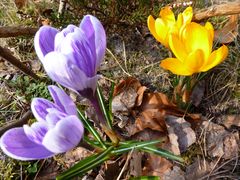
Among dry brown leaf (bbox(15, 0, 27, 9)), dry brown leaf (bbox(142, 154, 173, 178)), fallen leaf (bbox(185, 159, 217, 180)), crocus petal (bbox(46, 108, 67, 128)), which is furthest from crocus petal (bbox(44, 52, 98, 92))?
dry brown leaf (bbox(15, 0, 27, 9))

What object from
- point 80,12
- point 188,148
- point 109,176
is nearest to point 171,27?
point 188,148

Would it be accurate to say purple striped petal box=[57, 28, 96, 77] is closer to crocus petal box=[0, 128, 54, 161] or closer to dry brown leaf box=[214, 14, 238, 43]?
crocus petal box=[0, 128, 54, 161]

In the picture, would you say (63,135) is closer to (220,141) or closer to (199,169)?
(199,169)

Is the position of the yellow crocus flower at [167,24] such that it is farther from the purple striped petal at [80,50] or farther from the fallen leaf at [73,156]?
the fallen leaf at [73,156]

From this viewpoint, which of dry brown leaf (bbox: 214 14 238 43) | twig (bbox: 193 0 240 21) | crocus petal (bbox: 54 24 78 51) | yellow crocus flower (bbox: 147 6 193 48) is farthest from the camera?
dry brown leaf (bbox: 214 14 238 43)

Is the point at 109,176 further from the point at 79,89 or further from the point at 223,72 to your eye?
the point at 223,72
